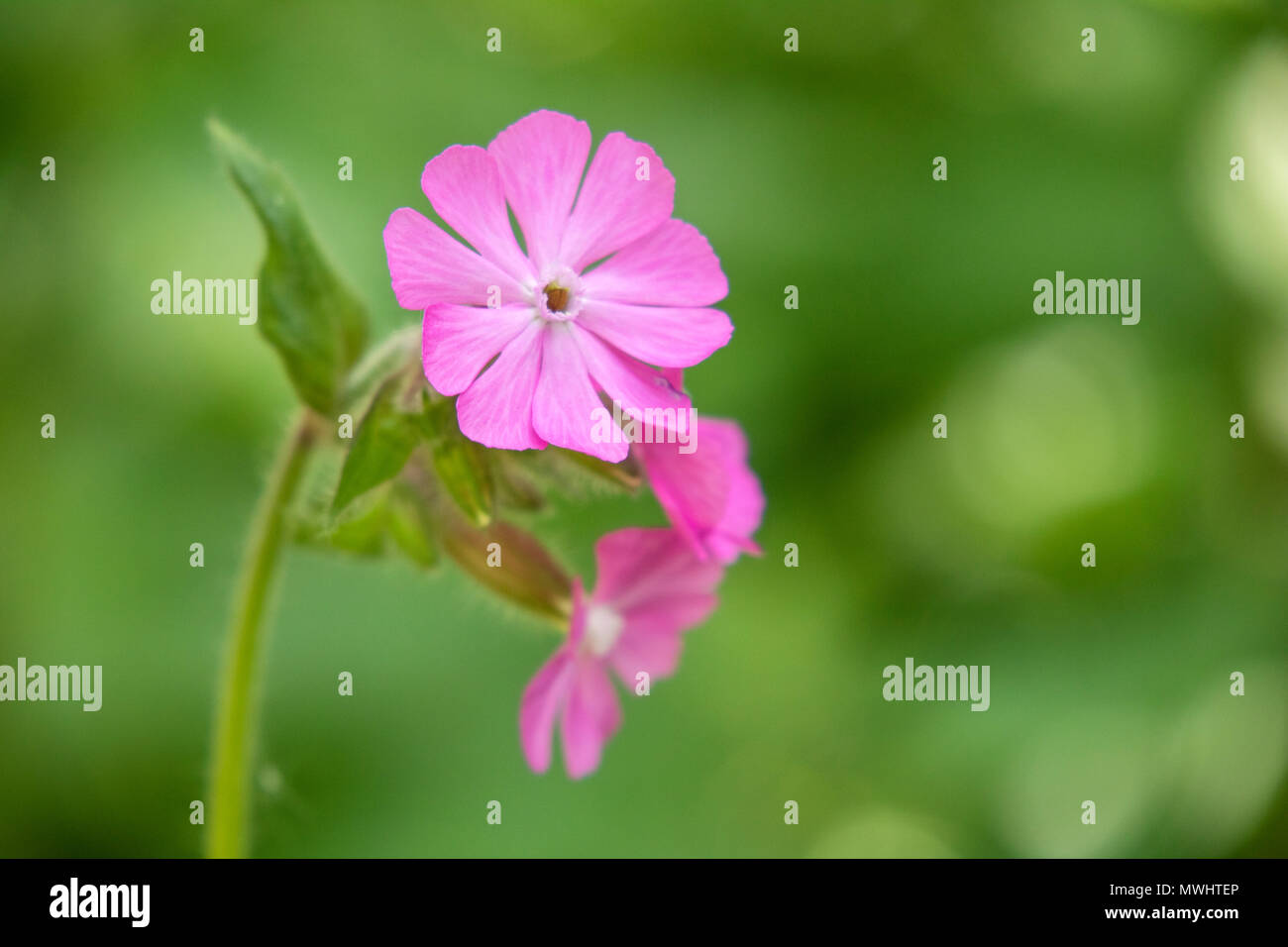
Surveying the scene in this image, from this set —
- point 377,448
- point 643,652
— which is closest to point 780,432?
point 643,652

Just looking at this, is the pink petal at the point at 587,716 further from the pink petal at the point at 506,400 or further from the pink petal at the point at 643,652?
the pink petal at the point at 506,400

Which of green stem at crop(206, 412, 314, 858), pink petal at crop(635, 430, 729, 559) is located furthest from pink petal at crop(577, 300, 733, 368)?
green stem at crop(206, 412, 314, 858)

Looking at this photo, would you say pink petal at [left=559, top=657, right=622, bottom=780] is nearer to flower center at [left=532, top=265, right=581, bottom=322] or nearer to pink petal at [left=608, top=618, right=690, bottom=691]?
pink petal at [left=608, top=618, right=690, bottom=691]

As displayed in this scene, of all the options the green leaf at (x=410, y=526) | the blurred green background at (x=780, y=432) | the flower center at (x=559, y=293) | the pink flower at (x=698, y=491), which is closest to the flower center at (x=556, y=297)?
the flower center at (x=559, y=293)

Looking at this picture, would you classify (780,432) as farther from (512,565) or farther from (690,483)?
(690,483)
